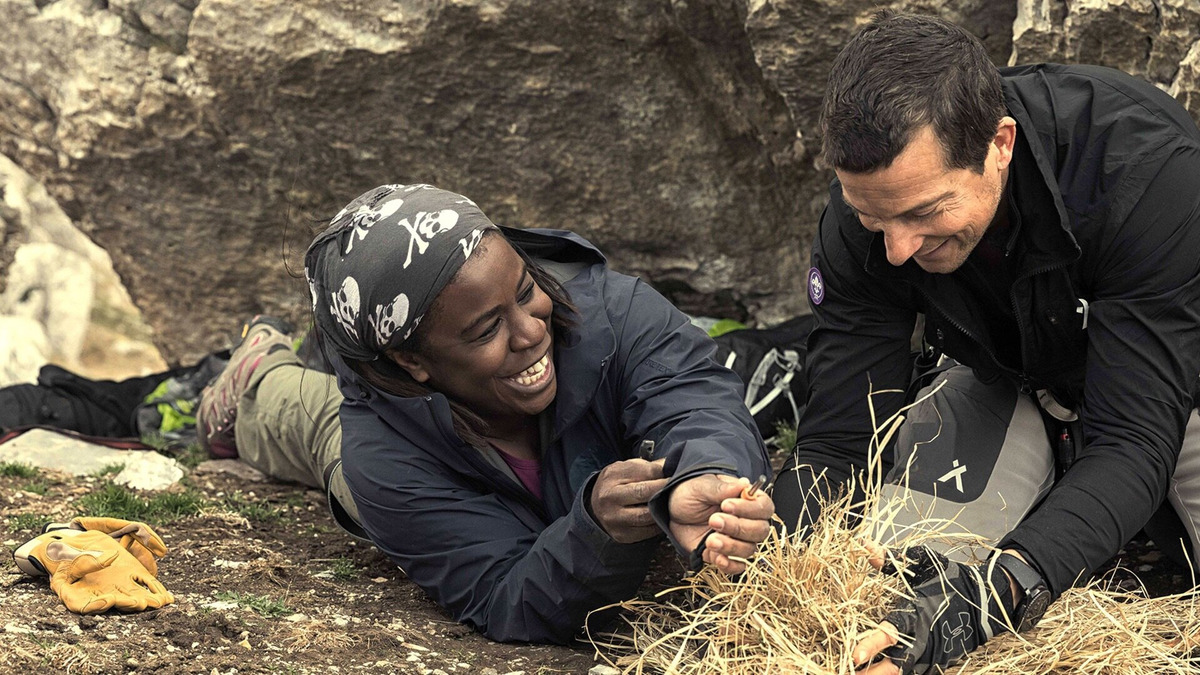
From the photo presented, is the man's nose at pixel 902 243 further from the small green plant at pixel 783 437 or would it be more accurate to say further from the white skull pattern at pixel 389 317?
the small green plant at pixel 783 437

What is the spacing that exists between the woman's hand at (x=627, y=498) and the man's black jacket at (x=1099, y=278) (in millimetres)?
676

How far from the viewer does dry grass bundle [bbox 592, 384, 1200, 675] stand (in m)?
2.82

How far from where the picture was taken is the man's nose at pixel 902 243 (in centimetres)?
306

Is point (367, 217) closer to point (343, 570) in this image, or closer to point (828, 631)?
point (343, 570)

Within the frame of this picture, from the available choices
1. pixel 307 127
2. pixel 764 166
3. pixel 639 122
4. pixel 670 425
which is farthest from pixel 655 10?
pixel 670 425

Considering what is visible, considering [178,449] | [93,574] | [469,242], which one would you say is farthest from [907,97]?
[178,449]

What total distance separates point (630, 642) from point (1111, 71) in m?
2.11

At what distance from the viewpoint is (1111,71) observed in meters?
3.44

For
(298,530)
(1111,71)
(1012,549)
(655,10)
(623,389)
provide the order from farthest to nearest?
(655,10) < (298,530) < (623,389) < (1111,71) < (1012,549)

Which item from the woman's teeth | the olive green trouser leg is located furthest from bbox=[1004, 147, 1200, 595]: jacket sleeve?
the olive green trouser leg

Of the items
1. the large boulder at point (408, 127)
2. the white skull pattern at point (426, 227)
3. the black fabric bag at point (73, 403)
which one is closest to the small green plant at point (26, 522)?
the black fabric bag at point (73, 403)

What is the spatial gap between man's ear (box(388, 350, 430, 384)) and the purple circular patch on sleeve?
3.81 ft

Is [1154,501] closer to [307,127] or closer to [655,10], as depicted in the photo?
[655,10]

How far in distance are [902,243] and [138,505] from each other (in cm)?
306
